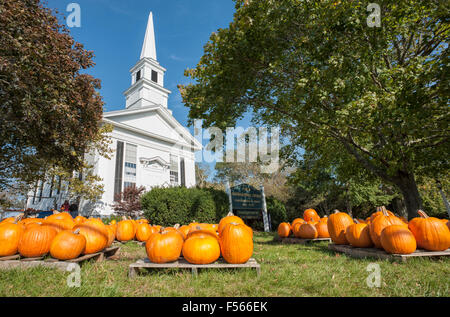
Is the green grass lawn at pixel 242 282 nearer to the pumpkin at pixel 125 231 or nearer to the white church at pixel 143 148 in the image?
the pumpkin at pixel 125 231

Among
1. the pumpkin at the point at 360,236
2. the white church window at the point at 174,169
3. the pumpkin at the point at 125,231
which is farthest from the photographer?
the white church window at the point at 174,169

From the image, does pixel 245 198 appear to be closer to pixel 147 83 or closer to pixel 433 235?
pixel 433 235

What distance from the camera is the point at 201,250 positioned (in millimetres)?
2822

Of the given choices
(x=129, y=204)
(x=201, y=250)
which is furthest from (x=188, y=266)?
(x=129, y=204)

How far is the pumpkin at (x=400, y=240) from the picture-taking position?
337 centimetres

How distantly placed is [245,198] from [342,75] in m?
7.82

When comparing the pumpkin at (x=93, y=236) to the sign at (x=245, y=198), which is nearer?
the pumpkin at (x=93, y=236)

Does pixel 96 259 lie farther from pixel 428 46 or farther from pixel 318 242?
pixel 428 46

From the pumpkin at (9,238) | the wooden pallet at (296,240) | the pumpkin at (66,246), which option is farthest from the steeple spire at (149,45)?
the pumpkin at (66,246)

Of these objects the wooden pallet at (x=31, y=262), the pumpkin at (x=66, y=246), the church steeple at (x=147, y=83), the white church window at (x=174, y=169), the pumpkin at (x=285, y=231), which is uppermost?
the church steeple at (x=147, y=83)

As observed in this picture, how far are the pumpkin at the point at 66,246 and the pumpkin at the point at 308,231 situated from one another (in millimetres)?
5279

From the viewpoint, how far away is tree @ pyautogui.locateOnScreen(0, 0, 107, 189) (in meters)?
6.01

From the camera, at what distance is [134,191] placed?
12.7m

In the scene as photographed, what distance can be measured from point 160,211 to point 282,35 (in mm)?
7759
